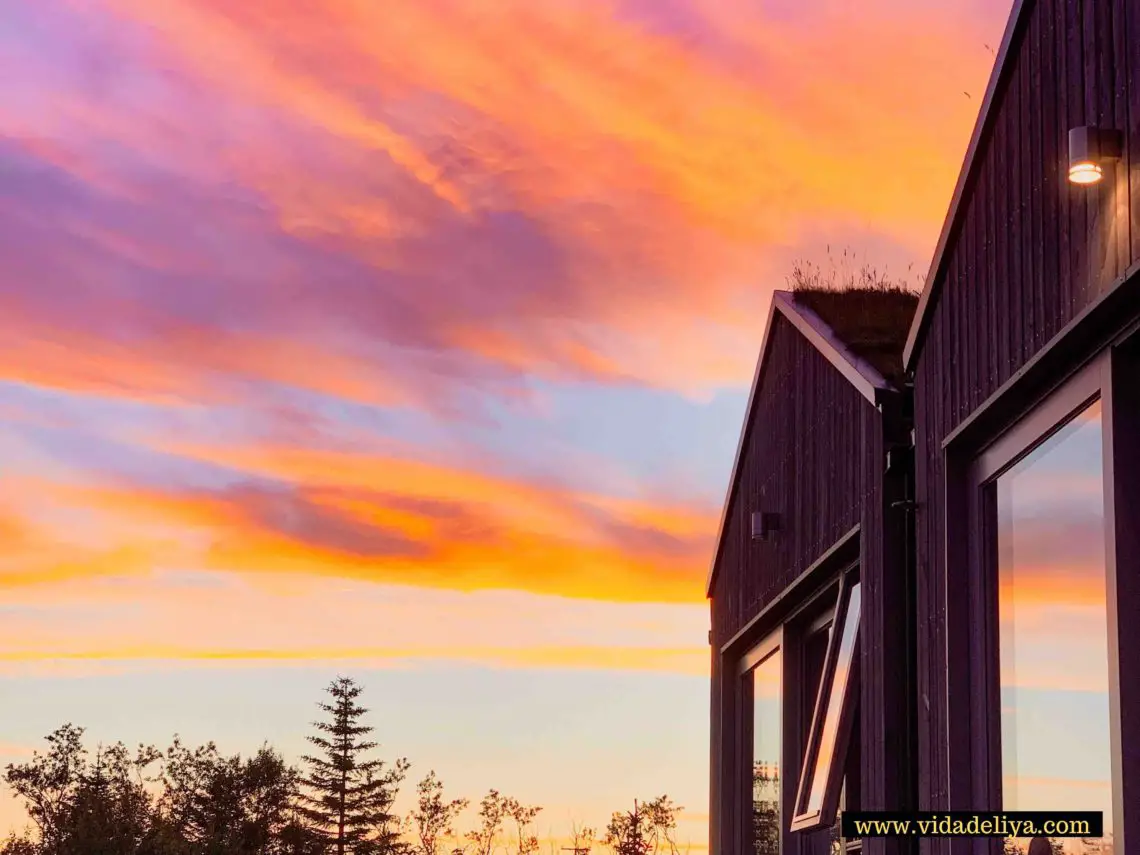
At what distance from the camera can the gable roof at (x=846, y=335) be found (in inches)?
295

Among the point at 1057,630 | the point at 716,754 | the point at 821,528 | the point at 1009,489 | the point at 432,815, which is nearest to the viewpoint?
the point at 1057,630

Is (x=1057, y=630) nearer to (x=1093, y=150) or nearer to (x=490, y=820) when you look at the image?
(x=1093, y=150)

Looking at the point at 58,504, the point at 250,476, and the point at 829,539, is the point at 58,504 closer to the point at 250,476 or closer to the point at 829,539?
the point at 250,476

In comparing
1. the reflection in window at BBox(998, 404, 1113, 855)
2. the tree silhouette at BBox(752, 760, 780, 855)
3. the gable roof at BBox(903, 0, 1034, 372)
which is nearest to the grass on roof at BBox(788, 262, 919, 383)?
the gable roof at BBox(903, 0, 1034, 372)

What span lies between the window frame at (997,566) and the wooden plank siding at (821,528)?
606 millimetres

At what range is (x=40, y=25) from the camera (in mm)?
12766

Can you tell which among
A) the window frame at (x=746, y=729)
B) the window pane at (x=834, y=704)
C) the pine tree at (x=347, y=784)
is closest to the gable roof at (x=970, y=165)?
the window pane at (x=834, y=704)

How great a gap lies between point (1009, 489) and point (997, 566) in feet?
1.00

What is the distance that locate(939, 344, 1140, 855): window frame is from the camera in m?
4.55

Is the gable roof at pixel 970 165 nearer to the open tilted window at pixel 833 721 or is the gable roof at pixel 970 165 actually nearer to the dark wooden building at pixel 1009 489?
the dark wooden building at pixel 1009 489

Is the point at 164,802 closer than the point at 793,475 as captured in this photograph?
No

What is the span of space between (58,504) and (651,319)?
10.6 meters

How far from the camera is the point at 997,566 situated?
18.8ft

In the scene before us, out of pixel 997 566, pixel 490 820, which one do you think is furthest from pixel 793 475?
pixel 490 820
